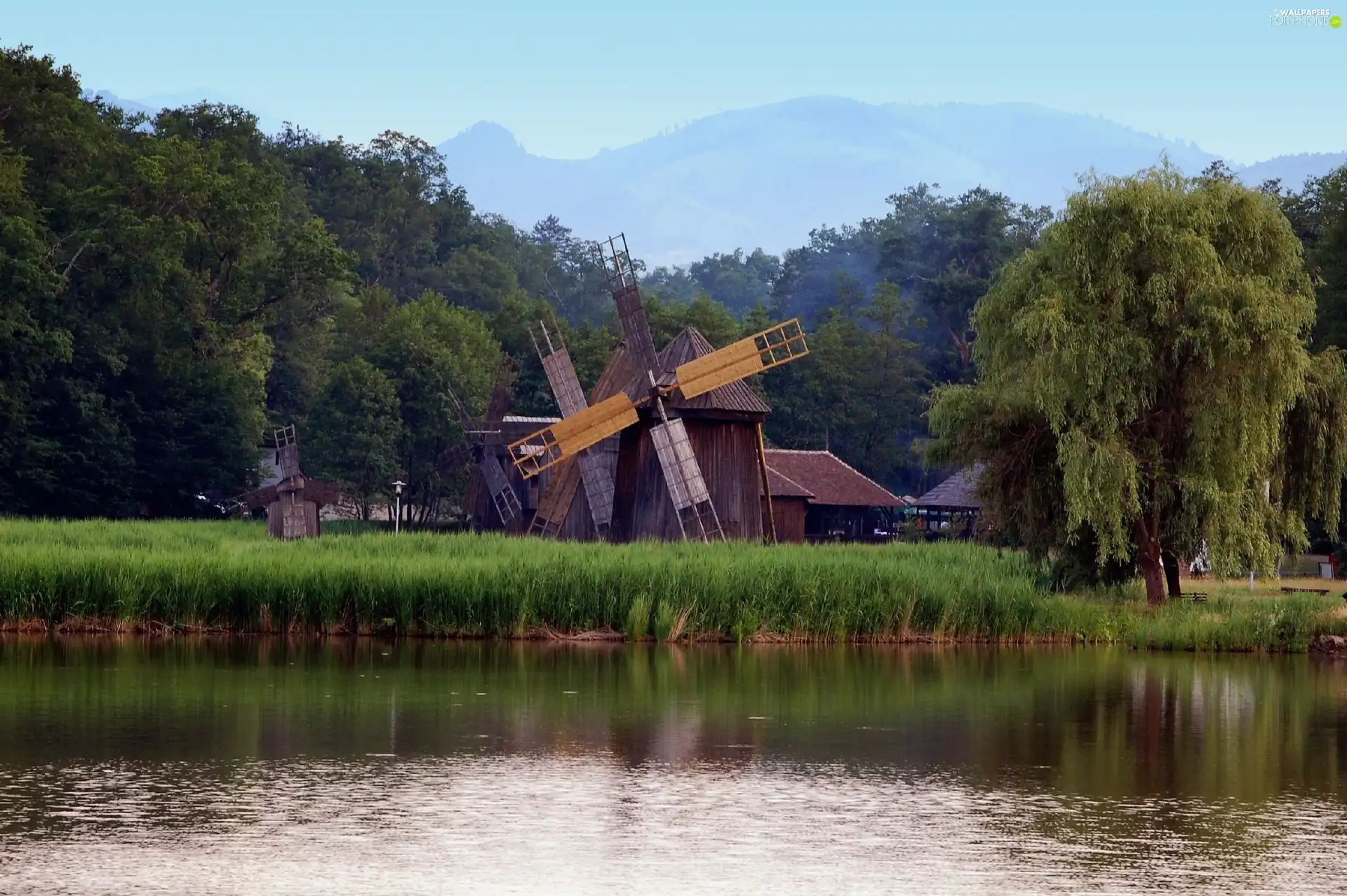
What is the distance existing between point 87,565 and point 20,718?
11.3 meters

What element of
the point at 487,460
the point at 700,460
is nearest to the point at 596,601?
the point at 700,460

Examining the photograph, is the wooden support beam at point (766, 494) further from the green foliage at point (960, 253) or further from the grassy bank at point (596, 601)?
the green foliage at point (960, 253)

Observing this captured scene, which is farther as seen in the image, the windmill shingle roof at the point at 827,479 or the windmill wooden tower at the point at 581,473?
the windmill shingle roof at the point at 827,479

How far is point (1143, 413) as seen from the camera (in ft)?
114

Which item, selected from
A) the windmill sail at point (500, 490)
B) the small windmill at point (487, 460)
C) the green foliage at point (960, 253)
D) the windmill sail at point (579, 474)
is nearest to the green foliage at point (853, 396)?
the green foliage at point (960, 253)

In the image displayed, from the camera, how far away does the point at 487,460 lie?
63.2 meters

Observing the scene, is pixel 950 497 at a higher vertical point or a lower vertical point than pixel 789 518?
higher

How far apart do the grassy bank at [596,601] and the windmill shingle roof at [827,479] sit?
32152 mm

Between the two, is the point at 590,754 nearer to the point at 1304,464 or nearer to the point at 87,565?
the point at 87,565

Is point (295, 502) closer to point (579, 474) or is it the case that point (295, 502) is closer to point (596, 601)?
point (579, 474)

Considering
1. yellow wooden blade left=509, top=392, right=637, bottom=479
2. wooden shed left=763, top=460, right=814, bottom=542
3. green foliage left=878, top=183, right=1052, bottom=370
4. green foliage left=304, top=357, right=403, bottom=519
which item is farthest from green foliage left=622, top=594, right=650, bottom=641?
green foliage left=878, top=183, right=1052, bottom=370

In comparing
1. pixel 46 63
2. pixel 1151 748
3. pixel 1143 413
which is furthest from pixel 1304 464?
pixel 46 63

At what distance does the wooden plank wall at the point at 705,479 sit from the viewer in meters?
48.0

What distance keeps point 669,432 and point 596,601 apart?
15.6 meters
